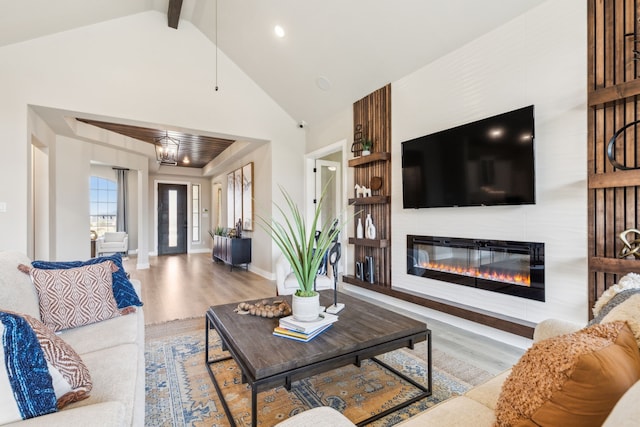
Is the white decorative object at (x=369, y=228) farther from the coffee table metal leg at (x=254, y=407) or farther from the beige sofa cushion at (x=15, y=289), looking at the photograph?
the beige sofa cushion at (x=15, y=289)

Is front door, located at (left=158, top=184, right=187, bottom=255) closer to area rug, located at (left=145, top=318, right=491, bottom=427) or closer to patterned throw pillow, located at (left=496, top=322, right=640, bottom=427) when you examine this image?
area rug, located at (left=145, top=318, right=491, bottom=427)

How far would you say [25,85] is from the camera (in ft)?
12.0

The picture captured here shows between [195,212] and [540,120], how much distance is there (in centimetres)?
947

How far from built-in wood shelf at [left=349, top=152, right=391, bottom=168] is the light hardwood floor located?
1.93m

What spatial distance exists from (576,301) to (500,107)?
1.68m

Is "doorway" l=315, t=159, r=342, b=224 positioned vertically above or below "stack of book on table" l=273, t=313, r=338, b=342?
above

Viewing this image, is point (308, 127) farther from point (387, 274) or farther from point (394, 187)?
point (387, 274)

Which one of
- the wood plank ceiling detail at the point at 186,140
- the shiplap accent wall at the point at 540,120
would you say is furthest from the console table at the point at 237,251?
the shiplap accent wall at the point at 540,120

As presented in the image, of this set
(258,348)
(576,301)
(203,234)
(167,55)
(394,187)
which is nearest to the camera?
(258,348)

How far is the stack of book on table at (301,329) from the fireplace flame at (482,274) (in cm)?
183

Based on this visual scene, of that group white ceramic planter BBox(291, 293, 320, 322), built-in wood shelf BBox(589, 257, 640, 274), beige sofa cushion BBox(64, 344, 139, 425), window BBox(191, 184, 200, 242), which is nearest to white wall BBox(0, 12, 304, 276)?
beige sofa cushion BBox(64, 344, 139, 425)

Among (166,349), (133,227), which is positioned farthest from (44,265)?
Result: (133,227)

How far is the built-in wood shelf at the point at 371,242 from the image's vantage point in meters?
3.96

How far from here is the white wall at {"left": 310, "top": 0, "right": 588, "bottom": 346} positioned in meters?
2.32
